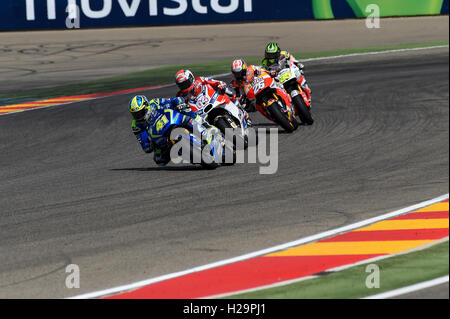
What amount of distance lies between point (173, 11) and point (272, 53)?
14.5 meters

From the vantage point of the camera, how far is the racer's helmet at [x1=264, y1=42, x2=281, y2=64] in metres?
16.6

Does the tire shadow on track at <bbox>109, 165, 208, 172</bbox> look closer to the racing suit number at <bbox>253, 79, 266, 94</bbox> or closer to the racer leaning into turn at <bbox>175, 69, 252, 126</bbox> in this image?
the racer leaning into turn at <bbox>175, 69, 252, 126</bbox>

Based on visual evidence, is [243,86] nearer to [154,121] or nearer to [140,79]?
[154,121]

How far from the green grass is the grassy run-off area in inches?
654

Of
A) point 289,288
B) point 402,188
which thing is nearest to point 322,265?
point 289,288

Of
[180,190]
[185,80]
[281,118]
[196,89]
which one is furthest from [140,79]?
[180,190]

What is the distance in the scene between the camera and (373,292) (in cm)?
723

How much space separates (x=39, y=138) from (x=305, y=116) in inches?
204

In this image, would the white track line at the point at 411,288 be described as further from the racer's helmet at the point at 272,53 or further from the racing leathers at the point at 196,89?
the racer's helmet at the point at 272,53

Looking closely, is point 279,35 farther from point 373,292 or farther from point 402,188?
point 373,292

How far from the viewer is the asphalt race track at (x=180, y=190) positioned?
29.6ft

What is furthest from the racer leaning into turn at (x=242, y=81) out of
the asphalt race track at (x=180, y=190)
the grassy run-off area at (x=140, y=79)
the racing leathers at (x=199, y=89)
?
the grassy run-off area at (x=140, y=79)

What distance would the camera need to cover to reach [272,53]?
1664 centimetres

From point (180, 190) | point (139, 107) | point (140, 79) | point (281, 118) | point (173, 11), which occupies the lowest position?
point (180, 190)
